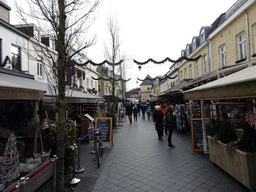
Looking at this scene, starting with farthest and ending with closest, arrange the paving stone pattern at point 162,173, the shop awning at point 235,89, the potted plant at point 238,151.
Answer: the paving stone pattern at point 162,173 → the potted plant at point 238,151 → the shop awning at point 235,89

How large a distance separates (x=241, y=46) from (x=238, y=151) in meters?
10.9

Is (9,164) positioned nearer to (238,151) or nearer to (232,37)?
(238,151)

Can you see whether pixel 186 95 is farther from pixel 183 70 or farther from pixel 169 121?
pixel 183 70

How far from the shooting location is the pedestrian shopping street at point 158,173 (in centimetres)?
412

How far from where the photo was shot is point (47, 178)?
175 inches

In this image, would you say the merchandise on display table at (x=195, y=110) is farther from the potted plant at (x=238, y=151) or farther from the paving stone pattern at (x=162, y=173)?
the potted plant at (x=238, y=151)

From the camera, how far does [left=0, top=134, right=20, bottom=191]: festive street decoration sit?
3742mm

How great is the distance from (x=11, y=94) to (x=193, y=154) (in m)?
5.87

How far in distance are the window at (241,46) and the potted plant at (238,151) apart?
9243mm

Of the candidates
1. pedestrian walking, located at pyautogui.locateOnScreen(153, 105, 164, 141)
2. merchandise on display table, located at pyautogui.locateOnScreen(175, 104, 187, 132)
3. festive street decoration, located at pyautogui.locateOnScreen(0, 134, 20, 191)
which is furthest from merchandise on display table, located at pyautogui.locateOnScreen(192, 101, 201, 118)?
festive street decoration, located at pyautogui.locateOnScreen(0, 134, 20, 191)

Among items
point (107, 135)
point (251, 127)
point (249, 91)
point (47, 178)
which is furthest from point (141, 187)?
point (107, 135)

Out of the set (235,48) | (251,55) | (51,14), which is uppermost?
(235,48)

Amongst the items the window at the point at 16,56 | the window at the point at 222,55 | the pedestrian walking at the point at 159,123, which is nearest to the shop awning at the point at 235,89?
the pedestrian walking at the point at 159,123

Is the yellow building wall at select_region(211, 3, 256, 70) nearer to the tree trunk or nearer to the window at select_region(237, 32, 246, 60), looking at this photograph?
the window at select_region(237, 32, 246, 60)
